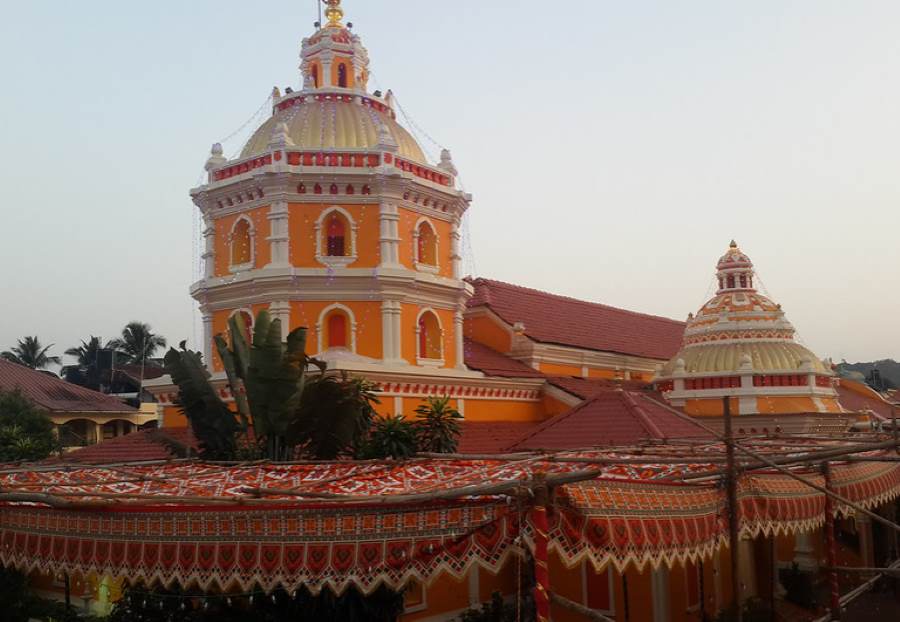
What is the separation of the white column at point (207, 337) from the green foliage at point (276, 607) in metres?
8.93

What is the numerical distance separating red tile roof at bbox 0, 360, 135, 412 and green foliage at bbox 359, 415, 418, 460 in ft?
84.2

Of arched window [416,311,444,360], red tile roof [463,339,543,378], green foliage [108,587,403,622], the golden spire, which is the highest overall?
the golden spire

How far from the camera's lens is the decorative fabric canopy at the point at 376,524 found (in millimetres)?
7410

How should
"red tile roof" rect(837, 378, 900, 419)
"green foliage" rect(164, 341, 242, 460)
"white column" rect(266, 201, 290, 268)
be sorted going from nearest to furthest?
"green foliage" rect(164, 341, 242, 460), "white column" rect(266, 201, 290, 268), "red tile roof" rect(837, 378, 900, 419)

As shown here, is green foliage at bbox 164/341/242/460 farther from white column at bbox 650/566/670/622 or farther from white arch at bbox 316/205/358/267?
white column at bbox 650/566/670/622

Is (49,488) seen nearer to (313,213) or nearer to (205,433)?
Answer: (205,433)

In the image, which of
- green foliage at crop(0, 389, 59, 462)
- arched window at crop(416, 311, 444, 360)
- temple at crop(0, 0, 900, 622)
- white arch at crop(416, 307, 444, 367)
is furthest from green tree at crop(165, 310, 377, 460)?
green foliage at crop(0, 389, 59, 462)

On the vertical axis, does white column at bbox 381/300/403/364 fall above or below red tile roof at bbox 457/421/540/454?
above

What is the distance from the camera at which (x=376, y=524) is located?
7.73m

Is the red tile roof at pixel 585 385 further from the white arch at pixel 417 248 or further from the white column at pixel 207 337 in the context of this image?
the white column at pixel 207 337

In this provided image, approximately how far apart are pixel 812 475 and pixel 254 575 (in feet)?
20.0

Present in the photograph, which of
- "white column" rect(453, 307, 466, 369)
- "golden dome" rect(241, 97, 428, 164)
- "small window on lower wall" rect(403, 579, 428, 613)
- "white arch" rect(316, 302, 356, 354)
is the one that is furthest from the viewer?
"white column" rect(453, 307, 466, 369)

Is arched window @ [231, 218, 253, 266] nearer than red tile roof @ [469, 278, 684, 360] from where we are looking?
Yes

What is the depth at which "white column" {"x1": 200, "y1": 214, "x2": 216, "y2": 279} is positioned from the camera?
20.2 m
